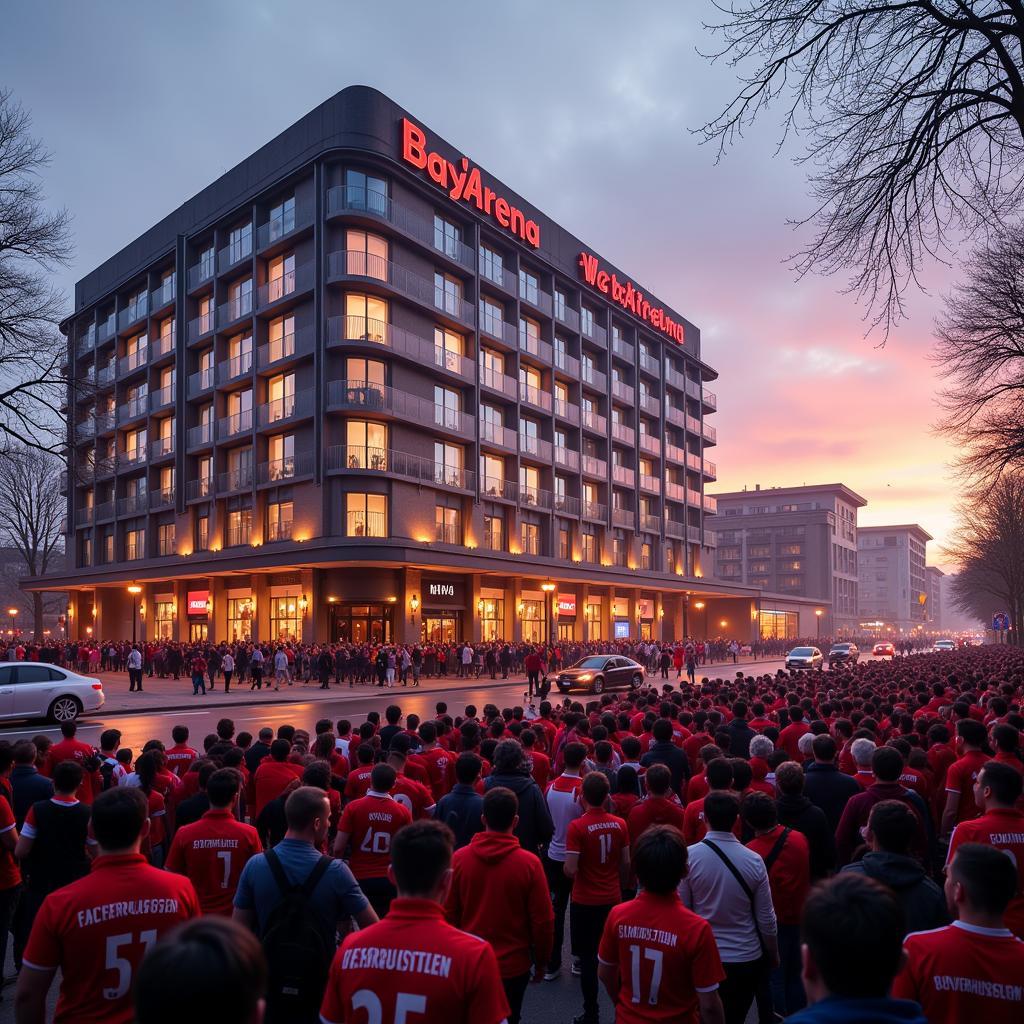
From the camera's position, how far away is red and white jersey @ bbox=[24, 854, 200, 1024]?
320 cm

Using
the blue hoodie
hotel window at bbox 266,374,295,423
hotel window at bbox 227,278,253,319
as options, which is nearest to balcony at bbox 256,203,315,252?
hotel window at bbox 227,278,253,319

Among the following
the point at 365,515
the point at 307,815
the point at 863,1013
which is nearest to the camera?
the point at 863,1013

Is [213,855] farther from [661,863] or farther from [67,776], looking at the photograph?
[661,863]

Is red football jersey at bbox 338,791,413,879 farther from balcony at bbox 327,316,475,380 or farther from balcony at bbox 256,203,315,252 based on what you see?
balcony at bbox 256,203,315,252

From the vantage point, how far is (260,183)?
41281mm

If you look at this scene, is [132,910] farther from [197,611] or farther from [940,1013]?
[197,611]

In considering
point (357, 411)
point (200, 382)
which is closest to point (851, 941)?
point (357, 411)

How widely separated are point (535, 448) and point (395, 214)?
15.7m

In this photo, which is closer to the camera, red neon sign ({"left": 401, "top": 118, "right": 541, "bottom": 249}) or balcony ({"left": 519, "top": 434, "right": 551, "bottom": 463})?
red neon sign ({"left": 401, "top": 118, "right": 541, "bottom": 249})

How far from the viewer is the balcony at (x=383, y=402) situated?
121 ft

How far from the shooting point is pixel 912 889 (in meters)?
4.12

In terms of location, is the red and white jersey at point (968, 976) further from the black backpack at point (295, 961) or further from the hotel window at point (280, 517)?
the hotel window at point (280, 517)

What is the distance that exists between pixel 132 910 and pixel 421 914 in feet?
4.26

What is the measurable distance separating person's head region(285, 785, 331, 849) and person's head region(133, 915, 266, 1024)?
2.06 metres
